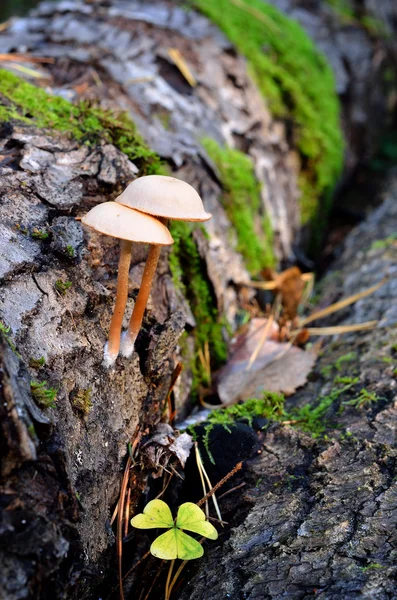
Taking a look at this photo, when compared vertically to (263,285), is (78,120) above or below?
above

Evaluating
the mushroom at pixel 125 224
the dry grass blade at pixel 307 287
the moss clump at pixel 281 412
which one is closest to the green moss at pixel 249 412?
the moss clump at pixel 281 412

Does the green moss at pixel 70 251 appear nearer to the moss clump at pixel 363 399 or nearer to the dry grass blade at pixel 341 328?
the moss clump at pixel 363 399

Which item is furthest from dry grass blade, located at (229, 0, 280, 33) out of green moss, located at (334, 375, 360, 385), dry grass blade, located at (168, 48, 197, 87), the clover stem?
the clover stem

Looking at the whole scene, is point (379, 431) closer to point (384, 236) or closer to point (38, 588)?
point (38, 588)

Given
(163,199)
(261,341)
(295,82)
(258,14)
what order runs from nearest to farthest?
(163,199), (261,341), (295,82), (258,14)

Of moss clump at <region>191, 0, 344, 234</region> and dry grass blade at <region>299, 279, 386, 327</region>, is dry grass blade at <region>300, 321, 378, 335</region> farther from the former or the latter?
moss clump at <region>191, 0, 344, 234</region>

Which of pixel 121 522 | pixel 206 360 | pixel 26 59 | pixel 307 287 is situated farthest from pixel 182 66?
pixel 121 522

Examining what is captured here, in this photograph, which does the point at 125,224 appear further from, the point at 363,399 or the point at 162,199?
the point at 363,399
